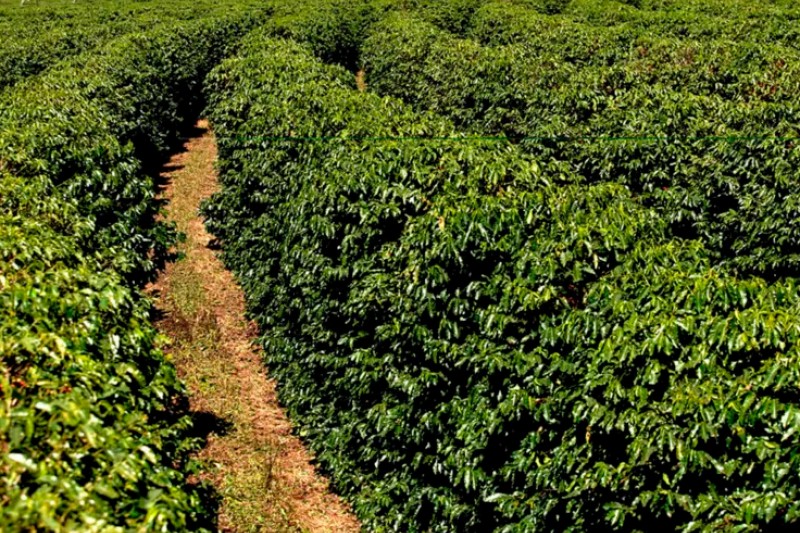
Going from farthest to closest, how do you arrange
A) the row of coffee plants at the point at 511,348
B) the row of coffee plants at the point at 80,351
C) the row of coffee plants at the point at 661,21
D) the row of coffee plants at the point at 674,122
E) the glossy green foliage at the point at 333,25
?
the glossy green foliage at the point at 333,25
the row of coffee plants at the point at 661,21
the row of coffee plants at the point at 674,122
the row of coffee plants at the point at 511,348
the row of coffee plants at the point at 80,351

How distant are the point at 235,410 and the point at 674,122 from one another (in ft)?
26.6

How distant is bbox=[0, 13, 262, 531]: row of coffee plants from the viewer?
3168 mm

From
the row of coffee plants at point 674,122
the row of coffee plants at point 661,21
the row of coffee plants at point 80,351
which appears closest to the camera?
the row of coffee plants at point 80,351

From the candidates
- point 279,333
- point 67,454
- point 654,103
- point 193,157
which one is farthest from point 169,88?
point 67,454

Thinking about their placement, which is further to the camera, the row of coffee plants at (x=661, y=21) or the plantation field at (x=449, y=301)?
the row of coffee plants at (x=661, y=21)

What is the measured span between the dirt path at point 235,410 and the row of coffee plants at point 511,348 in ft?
1.30

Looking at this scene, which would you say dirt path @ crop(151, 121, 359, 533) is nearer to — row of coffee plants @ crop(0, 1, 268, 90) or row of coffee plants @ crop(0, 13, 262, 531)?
row of coffee plants @ crop(0, 13, 262, 531)

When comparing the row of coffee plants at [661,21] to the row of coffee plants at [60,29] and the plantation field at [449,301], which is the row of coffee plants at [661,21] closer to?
the plantation field at [449,301]

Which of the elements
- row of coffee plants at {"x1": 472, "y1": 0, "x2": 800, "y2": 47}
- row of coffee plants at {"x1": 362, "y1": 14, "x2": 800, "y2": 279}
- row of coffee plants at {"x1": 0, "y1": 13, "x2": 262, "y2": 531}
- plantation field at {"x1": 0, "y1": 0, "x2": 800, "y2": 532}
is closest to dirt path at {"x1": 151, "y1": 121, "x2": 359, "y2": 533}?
A: plantation field at {"x1": 0, "y1": 0, "x2": 800, "y2": 532}

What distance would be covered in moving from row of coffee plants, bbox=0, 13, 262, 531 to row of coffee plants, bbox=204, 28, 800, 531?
86.0 inches

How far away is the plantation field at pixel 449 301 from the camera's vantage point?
402cm

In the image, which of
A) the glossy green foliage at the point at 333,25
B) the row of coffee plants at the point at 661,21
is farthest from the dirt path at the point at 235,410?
the row of coffee plants at the point at 661,21

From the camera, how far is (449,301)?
6102 millimetres

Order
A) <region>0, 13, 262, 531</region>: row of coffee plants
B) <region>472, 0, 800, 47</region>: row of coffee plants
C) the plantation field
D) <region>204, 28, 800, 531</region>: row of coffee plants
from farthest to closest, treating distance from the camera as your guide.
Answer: <region>472, 0, 800, 47</region>: row of coffee plants
<region>204, 28, 800, 531</region>: row of coffee plants
the plantation field
<region>0, 13, 262, 531</region>: row of coffee plants
